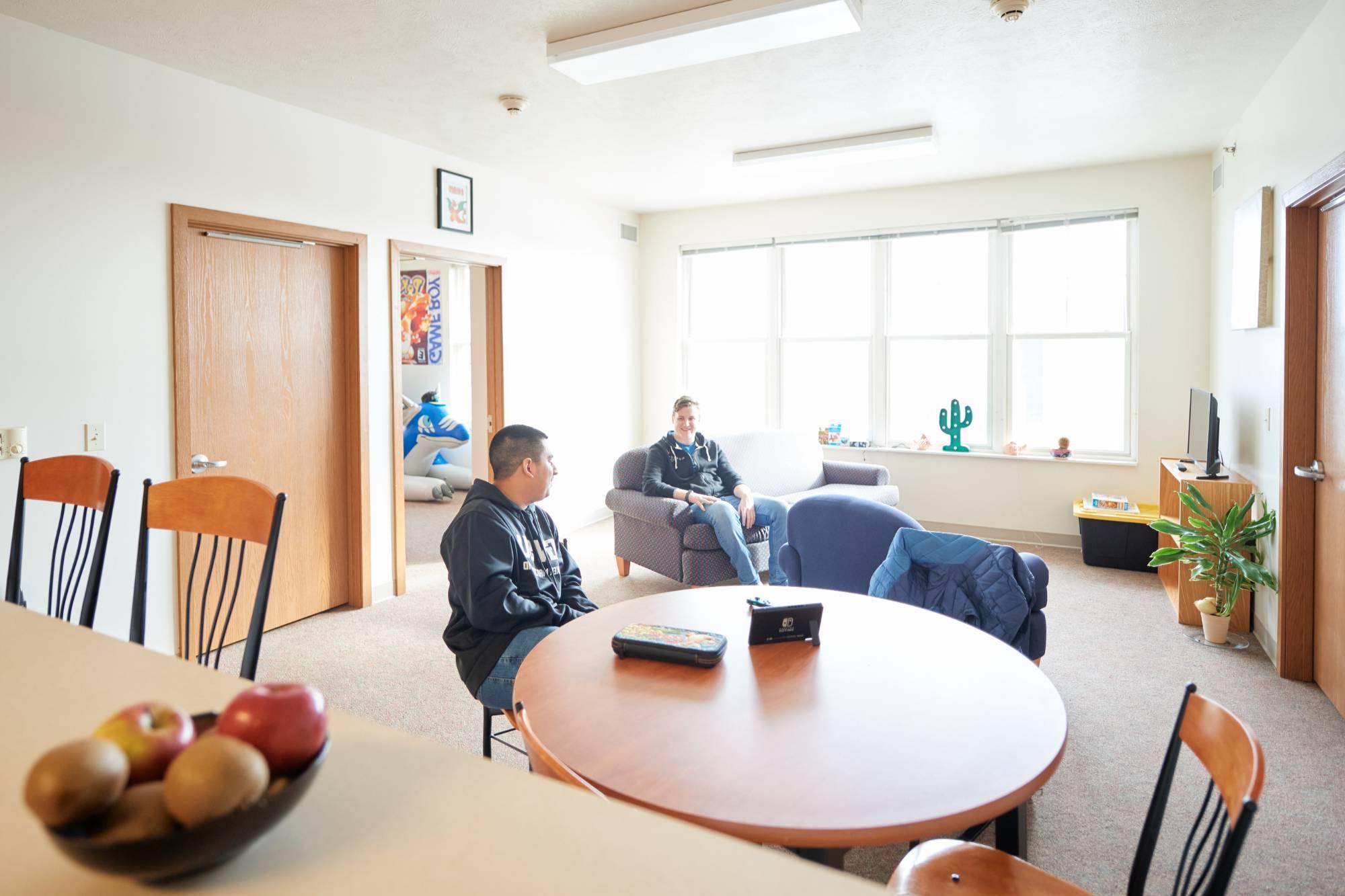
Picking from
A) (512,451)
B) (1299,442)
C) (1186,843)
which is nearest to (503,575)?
(512,451)

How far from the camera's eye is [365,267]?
440 centimetres

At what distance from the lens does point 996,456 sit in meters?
5.93

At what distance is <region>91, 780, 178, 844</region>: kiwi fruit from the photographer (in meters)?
0.53

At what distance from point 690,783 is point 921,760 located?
39 cm

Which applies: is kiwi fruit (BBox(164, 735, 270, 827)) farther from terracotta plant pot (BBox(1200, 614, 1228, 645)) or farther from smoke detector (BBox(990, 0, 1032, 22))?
terracotta plant pot (BBox(1200, 614, 1228, 645))

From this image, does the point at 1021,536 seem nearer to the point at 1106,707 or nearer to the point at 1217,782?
the point at 1106,707

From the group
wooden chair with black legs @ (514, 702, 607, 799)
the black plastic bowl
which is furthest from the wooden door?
the black plastic bowl

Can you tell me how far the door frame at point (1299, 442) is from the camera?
3293 mm

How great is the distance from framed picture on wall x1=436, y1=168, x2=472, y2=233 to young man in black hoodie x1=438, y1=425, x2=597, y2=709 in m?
2.93

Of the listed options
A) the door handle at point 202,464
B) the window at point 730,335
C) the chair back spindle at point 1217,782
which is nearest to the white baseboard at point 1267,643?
the chair back spindle at point 1217,782

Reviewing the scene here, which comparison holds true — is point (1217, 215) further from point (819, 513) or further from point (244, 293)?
point (244, 293)

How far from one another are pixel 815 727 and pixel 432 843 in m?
0.98

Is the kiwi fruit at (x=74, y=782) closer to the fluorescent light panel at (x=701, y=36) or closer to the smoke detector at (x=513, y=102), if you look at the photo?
the fluorescent light panel at (x=701, y=36)

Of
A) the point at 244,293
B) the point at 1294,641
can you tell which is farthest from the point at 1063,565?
the point at 244,293
